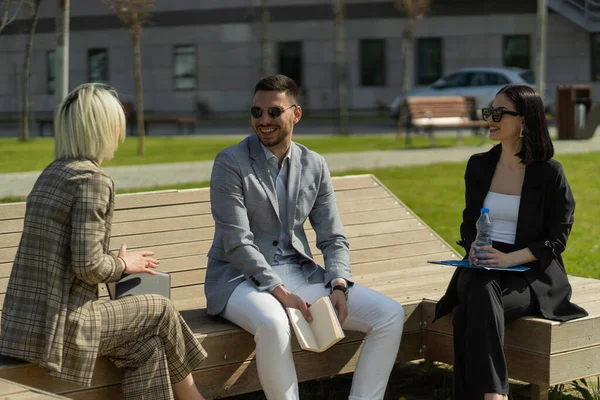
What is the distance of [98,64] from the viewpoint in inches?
1651

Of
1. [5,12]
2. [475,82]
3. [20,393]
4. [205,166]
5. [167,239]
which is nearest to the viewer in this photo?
[20,393]

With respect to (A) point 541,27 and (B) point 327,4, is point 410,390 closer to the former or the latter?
(A) point 541,27

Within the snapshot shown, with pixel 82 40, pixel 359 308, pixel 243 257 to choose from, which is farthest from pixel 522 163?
pixel 82 40

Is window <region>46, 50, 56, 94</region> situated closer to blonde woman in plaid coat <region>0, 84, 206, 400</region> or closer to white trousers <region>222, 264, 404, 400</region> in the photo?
white trousers <region>222, 264, 404, 400</region>

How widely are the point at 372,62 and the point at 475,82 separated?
9.03 m

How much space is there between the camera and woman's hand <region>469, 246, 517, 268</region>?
4.97 metres

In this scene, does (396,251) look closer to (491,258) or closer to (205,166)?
(491,258)

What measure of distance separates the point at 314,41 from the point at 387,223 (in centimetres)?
3379

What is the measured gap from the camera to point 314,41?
4016 cm

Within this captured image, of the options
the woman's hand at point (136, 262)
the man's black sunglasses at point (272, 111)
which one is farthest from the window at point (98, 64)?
the woman's hand at point (136, 262)

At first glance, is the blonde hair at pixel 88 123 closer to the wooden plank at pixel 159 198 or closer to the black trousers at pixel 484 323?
the wooden plank at pixel 159 198

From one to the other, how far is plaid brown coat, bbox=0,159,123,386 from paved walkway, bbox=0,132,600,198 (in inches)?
286

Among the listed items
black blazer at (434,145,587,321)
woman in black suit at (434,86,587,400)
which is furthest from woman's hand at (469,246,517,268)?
black blazer at (434,145,587,321)

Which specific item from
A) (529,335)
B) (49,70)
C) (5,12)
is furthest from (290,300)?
(49,70)
